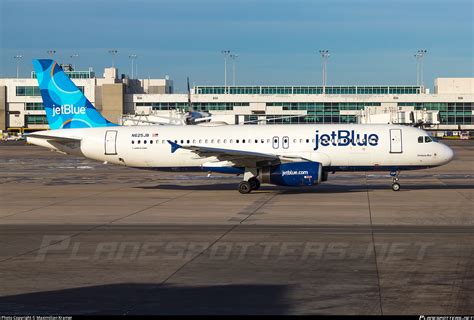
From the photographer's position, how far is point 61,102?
4319 centimetres

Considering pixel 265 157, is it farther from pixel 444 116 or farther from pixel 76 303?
pixel 444 116

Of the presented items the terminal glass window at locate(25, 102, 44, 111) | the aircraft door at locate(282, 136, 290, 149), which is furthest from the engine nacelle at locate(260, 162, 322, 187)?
the terminal glass window at locate(25, 102, 44, 111)

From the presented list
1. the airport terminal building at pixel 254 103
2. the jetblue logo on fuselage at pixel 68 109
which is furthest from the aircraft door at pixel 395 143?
the airport terminal building at pixel 254 103

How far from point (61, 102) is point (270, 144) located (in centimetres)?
1190

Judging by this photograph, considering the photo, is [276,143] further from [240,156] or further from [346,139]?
[346,139]

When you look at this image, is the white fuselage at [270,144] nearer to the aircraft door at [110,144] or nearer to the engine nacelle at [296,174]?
the aircraft door at [110,144]

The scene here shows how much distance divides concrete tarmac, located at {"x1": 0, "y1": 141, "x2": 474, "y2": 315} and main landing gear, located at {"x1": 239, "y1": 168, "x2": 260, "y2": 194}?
447mm

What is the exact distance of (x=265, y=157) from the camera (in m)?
38.8

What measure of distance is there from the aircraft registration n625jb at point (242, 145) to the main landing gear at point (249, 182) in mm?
51

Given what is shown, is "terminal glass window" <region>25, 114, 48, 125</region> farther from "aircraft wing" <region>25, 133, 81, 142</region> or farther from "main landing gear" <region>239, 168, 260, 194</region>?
"main landing gear" <region>239, 168, 260, 194</region>

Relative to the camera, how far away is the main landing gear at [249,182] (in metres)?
39.7

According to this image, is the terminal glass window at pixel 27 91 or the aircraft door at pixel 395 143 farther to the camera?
the terminal glass window at pixel 27 91

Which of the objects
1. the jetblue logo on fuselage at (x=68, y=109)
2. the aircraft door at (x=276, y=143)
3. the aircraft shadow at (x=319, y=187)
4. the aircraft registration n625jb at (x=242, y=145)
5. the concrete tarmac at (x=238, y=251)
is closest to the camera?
the concrete tarmac at (x=238, y=251)

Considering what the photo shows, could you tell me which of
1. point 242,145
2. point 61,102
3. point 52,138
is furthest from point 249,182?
point 61,102
